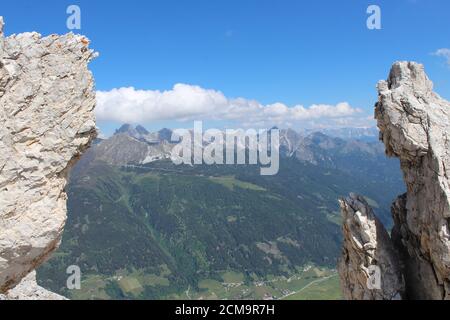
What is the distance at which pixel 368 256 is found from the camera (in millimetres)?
23984

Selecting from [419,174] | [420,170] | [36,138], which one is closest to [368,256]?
[419,174]

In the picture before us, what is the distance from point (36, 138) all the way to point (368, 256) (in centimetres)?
1810

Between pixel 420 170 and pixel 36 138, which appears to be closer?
pixel 36 138

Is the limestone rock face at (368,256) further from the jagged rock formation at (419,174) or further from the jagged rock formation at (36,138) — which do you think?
the jagged rock formation at (36,138)

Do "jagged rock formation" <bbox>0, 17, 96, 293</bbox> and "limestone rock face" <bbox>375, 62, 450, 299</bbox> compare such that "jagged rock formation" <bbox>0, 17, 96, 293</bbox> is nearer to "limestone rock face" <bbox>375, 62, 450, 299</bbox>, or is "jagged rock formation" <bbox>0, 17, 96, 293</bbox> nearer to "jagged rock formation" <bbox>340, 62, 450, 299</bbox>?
"jagged rock formation" <bbox>340, 62, 450, 299</bbox>

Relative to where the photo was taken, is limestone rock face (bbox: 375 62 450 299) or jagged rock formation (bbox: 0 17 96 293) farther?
limestone rock face (bbox: 375 62 450 299)

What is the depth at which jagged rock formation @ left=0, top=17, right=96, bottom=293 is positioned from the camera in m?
16.9

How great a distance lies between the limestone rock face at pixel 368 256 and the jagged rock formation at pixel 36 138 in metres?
15.4

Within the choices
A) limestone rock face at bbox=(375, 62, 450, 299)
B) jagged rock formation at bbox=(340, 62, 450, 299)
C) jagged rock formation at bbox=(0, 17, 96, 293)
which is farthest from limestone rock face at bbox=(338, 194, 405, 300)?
jagged rock formation at bbox=(0, 17, 96, 293)

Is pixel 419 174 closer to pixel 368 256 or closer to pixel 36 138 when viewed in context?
pixel 368 256
